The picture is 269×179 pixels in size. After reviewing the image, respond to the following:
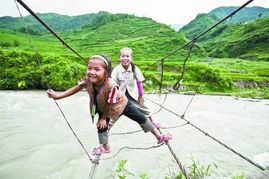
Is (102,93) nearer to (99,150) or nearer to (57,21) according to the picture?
(99,150)

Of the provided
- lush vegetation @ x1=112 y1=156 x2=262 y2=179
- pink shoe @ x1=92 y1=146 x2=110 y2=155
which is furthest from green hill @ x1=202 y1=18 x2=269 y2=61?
pink shoe @ x1=92 y1=146 x2=110 y2=155

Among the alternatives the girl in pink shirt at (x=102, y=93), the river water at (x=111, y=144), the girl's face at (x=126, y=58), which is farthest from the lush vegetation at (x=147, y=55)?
the river water at (x=111, y=144)

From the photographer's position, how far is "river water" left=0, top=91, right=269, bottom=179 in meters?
2.54

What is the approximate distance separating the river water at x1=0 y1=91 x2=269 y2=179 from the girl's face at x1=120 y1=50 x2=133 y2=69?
44.6 inches

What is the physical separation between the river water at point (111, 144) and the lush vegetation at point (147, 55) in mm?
1123

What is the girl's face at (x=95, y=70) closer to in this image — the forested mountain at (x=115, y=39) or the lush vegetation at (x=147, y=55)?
the lush vegetation at (x=147, y=55)

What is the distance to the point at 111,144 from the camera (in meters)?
3.32

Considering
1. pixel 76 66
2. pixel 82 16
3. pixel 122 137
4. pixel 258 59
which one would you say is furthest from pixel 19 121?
pixel 82 16

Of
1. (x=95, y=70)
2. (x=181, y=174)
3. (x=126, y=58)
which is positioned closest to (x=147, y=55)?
(x=126, y=58)

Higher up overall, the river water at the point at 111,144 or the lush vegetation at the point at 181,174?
the lush vegetation at the point at 181,174

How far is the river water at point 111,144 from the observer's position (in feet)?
8.34

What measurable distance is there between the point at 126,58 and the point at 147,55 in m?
29.1

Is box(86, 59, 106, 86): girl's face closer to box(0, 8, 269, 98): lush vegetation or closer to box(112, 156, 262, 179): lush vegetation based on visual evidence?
box(0, 8, 269, 98): lush vegetation

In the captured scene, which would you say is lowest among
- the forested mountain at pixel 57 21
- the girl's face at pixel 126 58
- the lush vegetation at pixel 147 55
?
the lush vegetation at pixel 147 55
